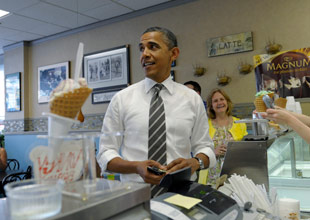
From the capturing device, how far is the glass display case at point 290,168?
1795 millimetres

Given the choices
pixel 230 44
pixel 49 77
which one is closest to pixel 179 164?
pixel 230 44

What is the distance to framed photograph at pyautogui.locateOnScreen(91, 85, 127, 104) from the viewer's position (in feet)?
17.2

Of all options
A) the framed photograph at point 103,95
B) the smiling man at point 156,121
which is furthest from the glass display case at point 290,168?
the framed photograph at point 103,95

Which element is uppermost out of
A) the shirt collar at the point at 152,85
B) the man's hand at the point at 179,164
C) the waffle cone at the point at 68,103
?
the shirt collar at the point at 152,85

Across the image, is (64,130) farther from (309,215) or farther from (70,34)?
(70,34)

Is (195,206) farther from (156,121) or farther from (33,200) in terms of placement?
(156,121)

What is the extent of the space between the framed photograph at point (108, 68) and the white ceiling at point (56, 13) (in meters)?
0.66

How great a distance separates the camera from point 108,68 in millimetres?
5324

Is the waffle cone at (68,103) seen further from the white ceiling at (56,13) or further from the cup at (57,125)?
the white ceiling at (56,13)

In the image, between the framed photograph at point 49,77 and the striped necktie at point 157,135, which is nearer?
the striped necktie at point 157,135

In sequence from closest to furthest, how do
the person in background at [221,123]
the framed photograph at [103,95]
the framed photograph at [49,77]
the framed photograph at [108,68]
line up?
the person in background at [221,123], the framed photograph at [108,68], the framed photograph at [103,95], the framed photograph at [49,77]

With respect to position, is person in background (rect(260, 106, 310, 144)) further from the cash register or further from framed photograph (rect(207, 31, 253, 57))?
framed photograph (rect(207, 31, 253, 57))

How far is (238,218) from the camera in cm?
103

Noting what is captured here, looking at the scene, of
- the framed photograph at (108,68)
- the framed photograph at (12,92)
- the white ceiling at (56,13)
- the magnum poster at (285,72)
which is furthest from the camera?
the framed photograph at (12,92)
